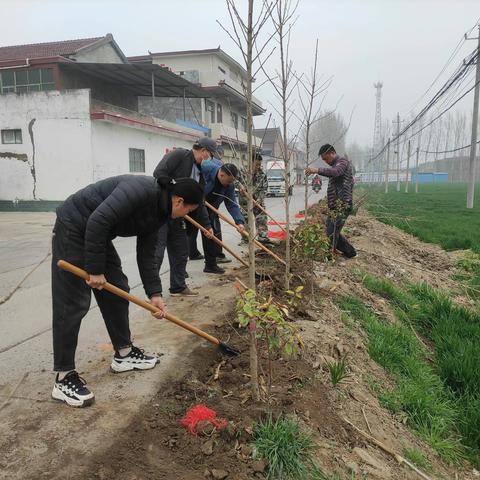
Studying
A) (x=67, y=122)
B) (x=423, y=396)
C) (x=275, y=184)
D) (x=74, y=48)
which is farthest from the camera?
(x=275, y=184)

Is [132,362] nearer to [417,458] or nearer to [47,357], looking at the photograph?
[47,357]

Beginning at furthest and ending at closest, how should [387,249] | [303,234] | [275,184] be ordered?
[275,184], [387,249], [303,234]

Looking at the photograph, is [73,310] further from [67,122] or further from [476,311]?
[67,122]

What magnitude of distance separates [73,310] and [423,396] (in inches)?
99.3

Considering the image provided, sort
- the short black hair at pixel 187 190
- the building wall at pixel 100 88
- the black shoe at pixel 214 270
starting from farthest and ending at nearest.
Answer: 1. the building wall at pixel 100 88
2. the black shoe at pixel 214 270
3. the short black hair at pixel 187 190

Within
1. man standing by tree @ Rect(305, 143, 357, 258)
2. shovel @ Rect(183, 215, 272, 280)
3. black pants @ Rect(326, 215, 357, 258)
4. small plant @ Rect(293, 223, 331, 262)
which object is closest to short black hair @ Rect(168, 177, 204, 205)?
shovel @ Rect(183, 215, 272, 280)

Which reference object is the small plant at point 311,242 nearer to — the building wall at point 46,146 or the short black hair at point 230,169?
the short black hair at point 230,169

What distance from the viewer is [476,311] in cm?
522

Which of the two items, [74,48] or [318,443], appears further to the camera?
[74,48]

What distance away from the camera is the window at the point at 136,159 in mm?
17438

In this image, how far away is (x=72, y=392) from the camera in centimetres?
256

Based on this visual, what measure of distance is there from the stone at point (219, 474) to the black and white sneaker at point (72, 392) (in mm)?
954

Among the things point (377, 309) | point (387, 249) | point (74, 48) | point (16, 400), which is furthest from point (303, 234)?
point (74, 48)

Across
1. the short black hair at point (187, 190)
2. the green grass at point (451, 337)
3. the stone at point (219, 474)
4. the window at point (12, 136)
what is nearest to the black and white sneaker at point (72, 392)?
the stone at point (219, 474)
